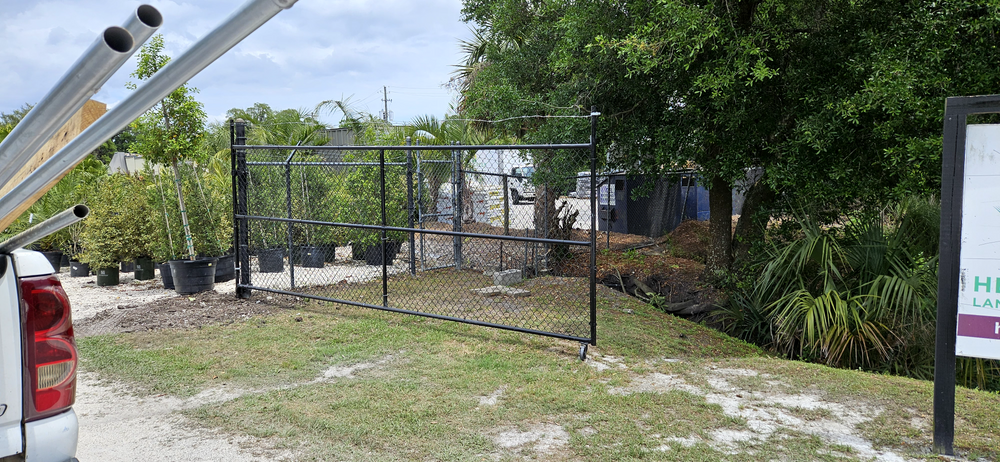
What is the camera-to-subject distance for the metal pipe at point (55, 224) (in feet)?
4.31

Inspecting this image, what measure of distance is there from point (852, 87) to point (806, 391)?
365 cm

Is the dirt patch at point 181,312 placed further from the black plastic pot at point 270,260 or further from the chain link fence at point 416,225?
the black plastic pot at point 270,260

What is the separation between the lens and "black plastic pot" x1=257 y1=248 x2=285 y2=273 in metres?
10.7

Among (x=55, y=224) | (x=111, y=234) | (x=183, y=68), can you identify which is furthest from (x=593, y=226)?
(x=111, y=234)

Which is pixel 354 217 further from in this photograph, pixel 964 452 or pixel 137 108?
pixel 137 108

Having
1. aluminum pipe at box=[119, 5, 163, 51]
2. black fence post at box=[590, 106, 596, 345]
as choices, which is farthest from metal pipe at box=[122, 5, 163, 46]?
black fence post at box=[590, 106, 596, 345]

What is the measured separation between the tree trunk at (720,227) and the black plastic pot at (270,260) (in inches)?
273

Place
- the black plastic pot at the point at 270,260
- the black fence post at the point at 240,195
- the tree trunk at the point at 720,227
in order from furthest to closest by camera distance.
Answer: the black plastic pot at the point at 270,260
the tree trunk at the point at 720,227
the black fence post at the point at 240,195

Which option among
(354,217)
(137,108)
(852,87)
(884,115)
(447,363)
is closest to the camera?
(137,108)

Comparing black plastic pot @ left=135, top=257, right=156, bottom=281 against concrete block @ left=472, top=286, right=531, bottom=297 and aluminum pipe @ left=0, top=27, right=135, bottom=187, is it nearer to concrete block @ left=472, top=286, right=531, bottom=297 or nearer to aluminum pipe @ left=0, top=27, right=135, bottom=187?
concrete block @ left=472, top=286, right=531, bottom=297

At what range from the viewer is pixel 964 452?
3652mm

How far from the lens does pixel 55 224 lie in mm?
1413

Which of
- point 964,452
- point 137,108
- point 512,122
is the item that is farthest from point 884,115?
point 137,108

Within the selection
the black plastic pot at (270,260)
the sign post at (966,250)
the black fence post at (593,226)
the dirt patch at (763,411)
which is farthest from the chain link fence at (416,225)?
the sign post at (966,250)
